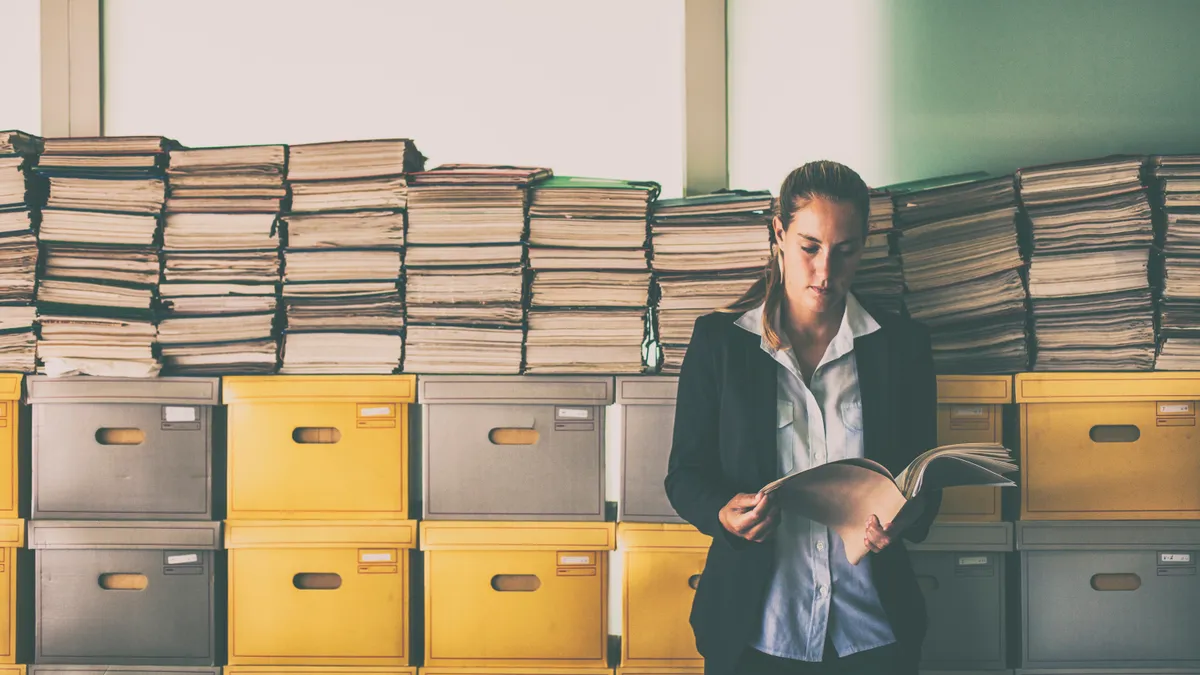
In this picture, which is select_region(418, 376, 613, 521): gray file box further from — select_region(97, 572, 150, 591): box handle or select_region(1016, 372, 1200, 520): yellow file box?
select_region(1016, 372, 1200, 520): yellow file box

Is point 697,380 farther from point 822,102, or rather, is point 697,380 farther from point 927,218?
point 822,102

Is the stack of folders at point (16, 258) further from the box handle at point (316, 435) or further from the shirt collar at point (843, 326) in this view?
the shirt collar at point (843, 326)

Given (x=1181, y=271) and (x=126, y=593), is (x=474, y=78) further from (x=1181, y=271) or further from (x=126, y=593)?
(x=1181, y=271)

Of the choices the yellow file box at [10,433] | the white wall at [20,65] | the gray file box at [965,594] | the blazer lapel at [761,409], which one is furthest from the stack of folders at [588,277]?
the white wall at [20,65]

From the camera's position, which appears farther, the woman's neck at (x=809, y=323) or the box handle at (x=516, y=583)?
the box handle at (x=516, y=583)

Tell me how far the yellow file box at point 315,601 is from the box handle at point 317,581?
1.8 inches

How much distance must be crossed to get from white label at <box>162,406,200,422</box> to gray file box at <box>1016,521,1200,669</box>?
1.75 metres

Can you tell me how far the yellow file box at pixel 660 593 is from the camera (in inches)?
64.2

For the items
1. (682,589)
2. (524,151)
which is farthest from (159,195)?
(682,589)

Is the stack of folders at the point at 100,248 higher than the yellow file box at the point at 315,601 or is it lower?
higher

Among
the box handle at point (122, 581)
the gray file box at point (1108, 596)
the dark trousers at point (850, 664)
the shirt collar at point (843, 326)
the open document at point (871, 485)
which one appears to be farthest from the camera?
the box handle at point (122, 581)

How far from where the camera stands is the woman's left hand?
115 centimetres

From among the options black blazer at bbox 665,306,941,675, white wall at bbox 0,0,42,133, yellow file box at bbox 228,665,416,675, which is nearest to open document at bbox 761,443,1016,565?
black blazer at bbox 665,306,941,675

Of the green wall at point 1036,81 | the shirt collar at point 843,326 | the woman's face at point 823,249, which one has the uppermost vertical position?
the green wall at point 1036,81
